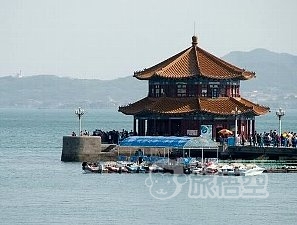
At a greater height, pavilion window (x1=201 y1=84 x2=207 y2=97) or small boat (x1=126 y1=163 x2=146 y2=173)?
pavilion window (x1=201 y1=84 x2=207 y2=97)

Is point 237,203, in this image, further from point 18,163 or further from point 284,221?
point 18,163

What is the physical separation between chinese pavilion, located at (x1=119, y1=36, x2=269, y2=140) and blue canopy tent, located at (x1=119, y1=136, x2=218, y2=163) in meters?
8.84

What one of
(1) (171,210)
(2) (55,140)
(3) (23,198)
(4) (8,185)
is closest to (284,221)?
(1) (171,210)

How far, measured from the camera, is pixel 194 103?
13875 centimetres

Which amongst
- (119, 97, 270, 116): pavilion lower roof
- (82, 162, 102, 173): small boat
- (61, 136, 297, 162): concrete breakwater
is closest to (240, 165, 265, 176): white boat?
(61, 136, 297, 162): concrete breakwater

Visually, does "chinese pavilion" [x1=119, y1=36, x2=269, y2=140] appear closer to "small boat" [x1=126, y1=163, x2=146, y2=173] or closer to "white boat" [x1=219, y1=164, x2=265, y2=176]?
"small boat" [x1=126, y1=163, x2=146, y2=173]

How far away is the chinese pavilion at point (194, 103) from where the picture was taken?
137875 mm

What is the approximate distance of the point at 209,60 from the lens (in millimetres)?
144500

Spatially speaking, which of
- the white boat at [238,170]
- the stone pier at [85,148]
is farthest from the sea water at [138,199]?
the stone pier at [85,148]

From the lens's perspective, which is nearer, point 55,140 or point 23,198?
point 23,198

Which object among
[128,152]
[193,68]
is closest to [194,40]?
[193,68]

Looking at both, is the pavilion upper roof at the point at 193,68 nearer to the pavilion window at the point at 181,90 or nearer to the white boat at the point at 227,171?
the pavilion window at the point at 181,90

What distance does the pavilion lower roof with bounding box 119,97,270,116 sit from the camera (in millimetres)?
137750

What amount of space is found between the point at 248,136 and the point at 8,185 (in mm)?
31376
